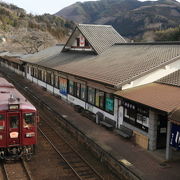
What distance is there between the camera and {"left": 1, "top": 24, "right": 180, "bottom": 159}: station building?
1338 cm

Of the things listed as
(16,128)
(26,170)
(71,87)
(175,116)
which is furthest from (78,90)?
(175,116)

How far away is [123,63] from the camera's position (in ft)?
61.5

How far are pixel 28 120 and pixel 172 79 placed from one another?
26.0 feet

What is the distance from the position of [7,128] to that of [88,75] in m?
7.93

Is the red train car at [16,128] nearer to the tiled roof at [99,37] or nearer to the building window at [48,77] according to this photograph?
the tiled roof at [99,37]

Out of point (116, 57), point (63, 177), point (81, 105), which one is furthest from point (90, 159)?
point (116, 57)

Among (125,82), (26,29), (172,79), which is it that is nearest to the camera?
(125,82)

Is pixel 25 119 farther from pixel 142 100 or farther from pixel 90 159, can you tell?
pixel 142 100

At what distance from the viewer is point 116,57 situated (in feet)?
69.4

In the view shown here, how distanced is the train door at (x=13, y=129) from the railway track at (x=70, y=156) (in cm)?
253

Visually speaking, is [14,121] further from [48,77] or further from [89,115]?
[48,77]

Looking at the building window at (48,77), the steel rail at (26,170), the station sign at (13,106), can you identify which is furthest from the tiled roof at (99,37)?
the steel rail at (26,170)

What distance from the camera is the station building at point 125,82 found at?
527 inches

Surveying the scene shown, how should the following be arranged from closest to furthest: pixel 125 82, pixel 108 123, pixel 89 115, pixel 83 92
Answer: pixel 125 82 < pixel 108 123 < pixel 89 115 < pixel 83 92
